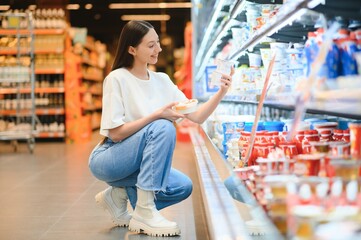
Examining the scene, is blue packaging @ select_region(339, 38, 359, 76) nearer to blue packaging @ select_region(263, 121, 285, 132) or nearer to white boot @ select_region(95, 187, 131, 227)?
blue packaging @ select_region(263, 121, 285, 132)

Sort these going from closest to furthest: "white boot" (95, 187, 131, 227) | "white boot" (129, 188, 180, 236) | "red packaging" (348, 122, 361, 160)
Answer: "red packaging" (348, 122, 361, 160), "white boot" (129, 188, 180, 236), "white boot" (95, 187, 131, 227)

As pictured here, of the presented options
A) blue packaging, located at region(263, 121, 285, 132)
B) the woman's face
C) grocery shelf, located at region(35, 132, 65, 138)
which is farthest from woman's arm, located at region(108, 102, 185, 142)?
grocery shelf, located at region(35, 132, 65, 138)

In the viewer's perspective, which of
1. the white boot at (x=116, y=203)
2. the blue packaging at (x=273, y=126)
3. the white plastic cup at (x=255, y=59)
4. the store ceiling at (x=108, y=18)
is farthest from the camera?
the store ceiling at (x=108, y=18)

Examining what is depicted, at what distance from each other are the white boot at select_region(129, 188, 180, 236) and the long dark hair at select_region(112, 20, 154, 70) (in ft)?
2.24

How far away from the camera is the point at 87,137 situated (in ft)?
35.0

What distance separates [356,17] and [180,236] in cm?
158

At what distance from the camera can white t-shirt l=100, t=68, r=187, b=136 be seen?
305 cm

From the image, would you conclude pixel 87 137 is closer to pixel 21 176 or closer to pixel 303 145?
pixel 21 176

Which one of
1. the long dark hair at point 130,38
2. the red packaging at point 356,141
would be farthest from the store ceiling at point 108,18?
the red packaging at point 356,141

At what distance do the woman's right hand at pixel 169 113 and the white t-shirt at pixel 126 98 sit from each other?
0.15 metres

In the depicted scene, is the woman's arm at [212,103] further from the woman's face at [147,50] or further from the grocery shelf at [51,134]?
the grocery shelf at [51,134]

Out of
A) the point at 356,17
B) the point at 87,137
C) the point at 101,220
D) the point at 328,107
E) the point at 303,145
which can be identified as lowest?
the point at 87,137

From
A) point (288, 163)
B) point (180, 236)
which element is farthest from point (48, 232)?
point (288, 163)

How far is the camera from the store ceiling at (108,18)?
17922 mm
